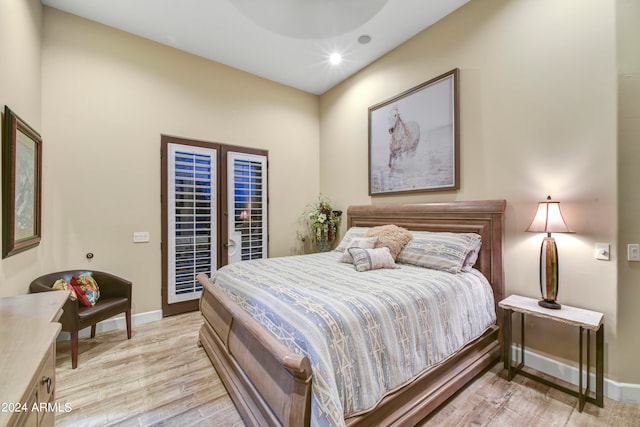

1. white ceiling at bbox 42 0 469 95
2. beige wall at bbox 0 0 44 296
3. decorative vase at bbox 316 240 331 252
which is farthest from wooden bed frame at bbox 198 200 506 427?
white ceiling at bbox 42 0 469 95

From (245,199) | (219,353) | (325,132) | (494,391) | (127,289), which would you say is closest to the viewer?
(494,391)

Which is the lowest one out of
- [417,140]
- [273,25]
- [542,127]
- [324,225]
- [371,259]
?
[371,259]

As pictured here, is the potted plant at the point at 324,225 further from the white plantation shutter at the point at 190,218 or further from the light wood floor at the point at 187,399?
the light wood floor at the point at 187,399

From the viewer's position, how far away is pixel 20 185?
2199 millimetres

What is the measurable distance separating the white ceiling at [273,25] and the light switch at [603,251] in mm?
2665

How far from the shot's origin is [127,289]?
9.44ft

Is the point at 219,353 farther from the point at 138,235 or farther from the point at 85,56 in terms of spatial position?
the point at 85,56

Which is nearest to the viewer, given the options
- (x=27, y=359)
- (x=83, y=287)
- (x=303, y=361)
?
(x=27, y=359)

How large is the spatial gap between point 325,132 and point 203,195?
237 cm

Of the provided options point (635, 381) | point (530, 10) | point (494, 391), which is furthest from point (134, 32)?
point (635, 381)

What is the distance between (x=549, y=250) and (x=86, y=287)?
4238 mm

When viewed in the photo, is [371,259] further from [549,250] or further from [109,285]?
[109,285]

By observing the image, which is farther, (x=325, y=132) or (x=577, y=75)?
(x=325, y=132)

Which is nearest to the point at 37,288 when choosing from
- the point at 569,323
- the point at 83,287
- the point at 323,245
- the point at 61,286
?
the point at 61,286
